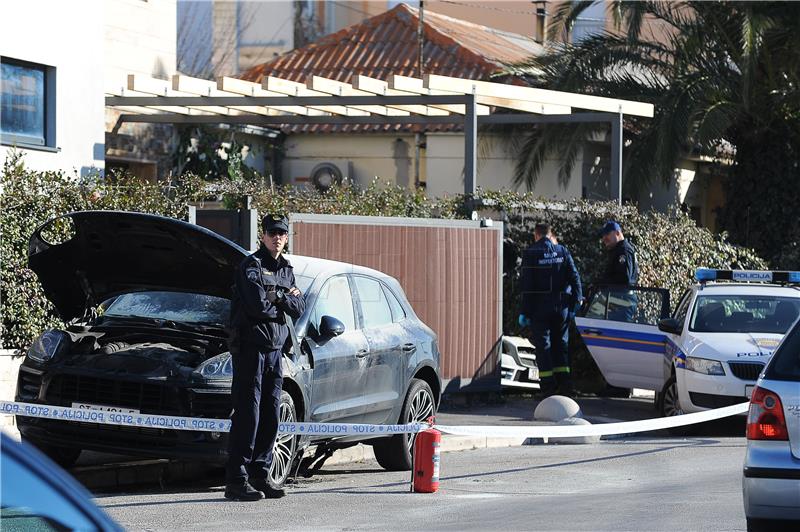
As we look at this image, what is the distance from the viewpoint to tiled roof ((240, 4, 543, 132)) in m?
29.9

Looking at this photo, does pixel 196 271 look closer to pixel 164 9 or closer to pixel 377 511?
pixel 377 511

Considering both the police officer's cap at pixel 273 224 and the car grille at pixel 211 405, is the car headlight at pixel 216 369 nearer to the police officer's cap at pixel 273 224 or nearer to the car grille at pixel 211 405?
the car grille at pixel 211 405

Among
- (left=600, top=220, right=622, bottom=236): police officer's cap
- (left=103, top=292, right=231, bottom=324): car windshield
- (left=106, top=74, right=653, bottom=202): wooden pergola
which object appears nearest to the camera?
(left=103, top=292, right=231, bottom=324): car windshield

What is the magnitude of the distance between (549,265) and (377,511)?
289 inches

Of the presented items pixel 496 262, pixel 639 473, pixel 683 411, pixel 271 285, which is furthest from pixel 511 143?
pixel 271 285

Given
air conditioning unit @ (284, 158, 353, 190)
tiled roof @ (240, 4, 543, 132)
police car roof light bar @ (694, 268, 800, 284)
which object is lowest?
police car roof light bar @ (694, 268, 800, 284)

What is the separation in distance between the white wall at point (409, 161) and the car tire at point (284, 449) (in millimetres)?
17506

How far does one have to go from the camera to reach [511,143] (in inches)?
1060

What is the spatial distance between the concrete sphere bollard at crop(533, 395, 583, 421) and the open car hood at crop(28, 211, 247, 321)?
17.1 ft

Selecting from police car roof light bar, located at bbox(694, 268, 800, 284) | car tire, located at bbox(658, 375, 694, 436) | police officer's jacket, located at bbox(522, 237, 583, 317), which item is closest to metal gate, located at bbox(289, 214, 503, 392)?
police officer's jacket, located at bbox(522, 237, 583, 317)

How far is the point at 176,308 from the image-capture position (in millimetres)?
10133

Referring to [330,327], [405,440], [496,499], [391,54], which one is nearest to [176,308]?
[330,327]

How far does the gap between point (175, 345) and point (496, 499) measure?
2559 mm

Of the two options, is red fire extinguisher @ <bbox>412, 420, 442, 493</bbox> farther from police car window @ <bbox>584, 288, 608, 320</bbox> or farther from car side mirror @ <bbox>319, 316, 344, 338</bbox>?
police car window @ <bbox>584, 288, 608, 320</bbox>
